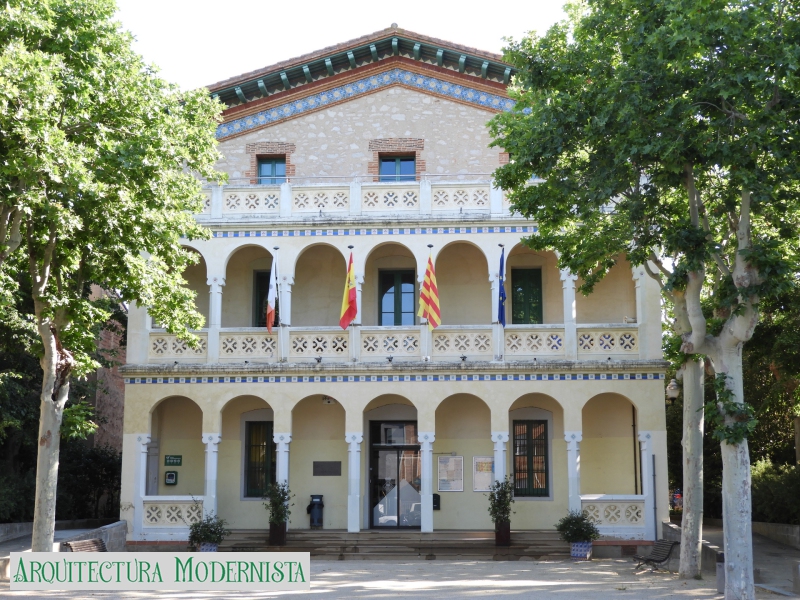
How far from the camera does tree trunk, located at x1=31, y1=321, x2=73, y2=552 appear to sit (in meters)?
15.7

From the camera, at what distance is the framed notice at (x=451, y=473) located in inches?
909

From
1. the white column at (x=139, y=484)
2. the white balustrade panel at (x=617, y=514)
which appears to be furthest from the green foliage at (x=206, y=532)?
the white balustrade panel at (x=617, y=514)

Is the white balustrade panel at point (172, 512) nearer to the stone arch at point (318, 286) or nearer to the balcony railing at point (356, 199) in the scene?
the stone arch at point (318, 286)

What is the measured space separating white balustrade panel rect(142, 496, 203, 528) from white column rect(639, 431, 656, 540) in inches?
404

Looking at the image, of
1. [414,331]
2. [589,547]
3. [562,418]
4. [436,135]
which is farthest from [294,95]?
[589,547]

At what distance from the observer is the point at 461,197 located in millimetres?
22953

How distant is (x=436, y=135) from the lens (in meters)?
24.3

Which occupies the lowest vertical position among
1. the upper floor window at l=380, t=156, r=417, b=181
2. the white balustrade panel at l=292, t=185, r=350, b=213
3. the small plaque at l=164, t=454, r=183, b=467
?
the small plaque at l=164, t=454, r=183, b=467

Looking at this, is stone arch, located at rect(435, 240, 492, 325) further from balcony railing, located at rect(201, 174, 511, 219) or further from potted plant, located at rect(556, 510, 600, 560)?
potted plant, located at rect(556, 510, 600, 560)

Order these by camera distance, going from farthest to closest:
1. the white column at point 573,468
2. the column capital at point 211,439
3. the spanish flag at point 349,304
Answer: the column capital at point 211,439 < the spanish flag at point 349,304 < the white column at point 573,468

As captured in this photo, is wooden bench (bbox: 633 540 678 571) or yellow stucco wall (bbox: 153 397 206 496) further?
yellow stucco wall (bbox: 153 397 206 496)

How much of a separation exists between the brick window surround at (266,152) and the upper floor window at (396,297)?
12.7 feet

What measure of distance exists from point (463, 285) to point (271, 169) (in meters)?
6.00

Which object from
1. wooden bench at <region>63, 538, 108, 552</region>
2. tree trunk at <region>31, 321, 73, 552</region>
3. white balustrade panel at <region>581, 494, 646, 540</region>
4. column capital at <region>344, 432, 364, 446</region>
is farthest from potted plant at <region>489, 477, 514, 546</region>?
tree trunk at <region>31, 321, 73, 552</region>
